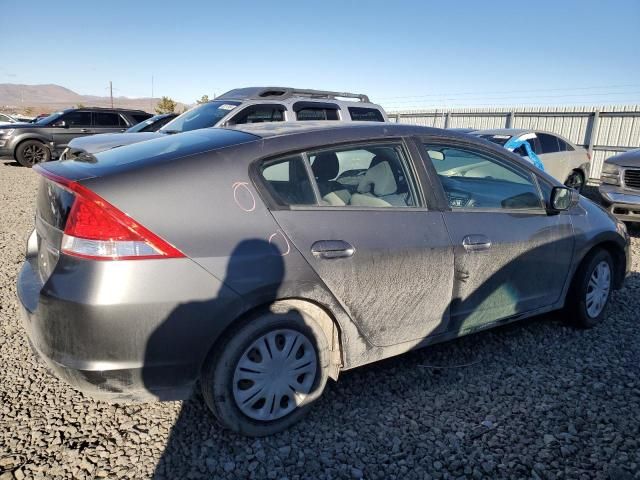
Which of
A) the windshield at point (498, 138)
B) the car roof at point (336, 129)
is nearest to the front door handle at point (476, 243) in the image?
the car roof at point (336, 129)

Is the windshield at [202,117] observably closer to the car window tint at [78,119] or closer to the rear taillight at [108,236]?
the rear taillight at [108,236]

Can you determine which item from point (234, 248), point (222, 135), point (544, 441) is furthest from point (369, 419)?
point (222, 135)

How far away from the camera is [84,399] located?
2799mm

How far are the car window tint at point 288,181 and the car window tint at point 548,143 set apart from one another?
8.94 meters

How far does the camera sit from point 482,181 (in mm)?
3596

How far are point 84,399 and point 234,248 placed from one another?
1.48 metres

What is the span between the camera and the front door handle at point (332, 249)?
236 cm

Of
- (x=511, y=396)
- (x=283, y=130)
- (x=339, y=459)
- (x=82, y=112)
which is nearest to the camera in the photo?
(x=339, y=459)

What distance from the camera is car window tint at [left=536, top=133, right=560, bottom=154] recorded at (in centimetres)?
1000

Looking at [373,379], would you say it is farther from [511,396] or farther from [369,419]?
[511,396]

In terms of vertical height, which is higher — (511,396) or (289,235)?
(289,235)

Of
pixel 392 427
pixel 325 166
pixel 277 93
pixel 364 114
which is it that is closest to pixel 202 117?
pixel 277 93

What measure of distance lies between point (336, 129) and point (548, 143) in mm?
8944

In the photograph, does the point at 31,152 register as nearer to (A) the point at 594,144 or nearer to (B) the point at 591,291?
(B) the point at 591,291
